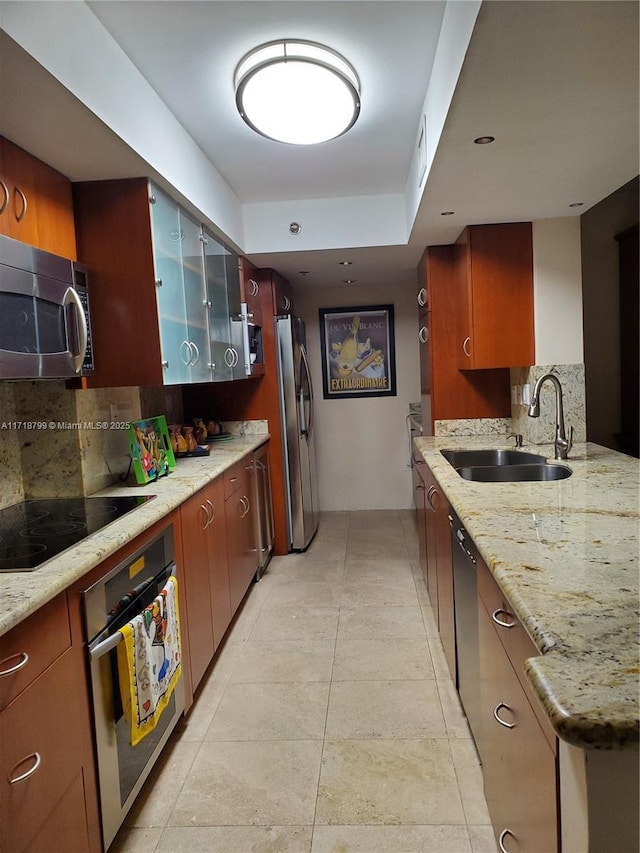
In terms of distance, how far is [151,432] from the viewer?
8.86ft

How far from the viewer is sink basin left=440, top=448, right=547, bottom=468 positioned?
2932 mm

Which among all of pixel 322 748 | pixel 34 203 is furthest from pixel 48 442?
pixel 322 748

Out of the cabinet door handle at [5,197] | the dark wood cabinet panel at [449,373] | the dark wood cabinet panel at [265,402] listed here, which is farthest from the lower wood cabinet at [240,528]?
the cabinet door handle at [5,197]

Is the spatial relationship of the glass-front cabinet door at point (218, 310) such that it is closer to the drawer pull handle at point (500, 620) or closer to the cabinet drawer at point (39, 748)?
the cabinet drawer at point (39, 748)

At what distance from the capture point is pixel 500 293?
309 cm

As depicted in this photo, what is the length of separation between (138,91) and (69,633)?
175cm

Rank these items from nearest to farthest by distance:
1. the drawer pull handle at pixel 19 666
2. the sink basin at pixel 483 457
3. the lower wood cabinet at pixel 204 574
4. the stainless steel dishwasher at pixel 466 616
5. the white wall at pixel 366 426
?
the drawer pull handle at pixel 19 666
the stainless steel dishwasher at pixel 466 616
the lower wood cabinet at pixel 204 574
the sink basin at pixel 483 457
the white wall at pixel 366 426

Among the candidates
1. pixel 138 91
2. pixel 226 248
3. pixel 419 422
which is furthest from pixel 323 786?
pixel 419 422

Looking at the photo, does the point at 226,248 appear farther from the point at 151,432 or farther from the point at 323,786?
the point at 323,786

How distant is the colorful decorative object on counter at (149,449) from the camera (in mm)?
2484

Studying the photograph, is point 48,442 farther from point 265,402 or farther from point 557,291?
point 557,291

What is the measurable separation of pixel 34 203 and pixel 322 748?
84.7 inches

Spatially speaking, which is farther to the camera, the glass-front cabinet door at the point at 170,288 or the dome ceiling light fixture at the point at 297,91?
the glass-front cabinet door at the point at 170,288

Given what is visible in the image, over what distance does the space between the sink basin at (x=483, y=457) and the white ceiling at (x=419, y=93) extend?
121 centimetres
